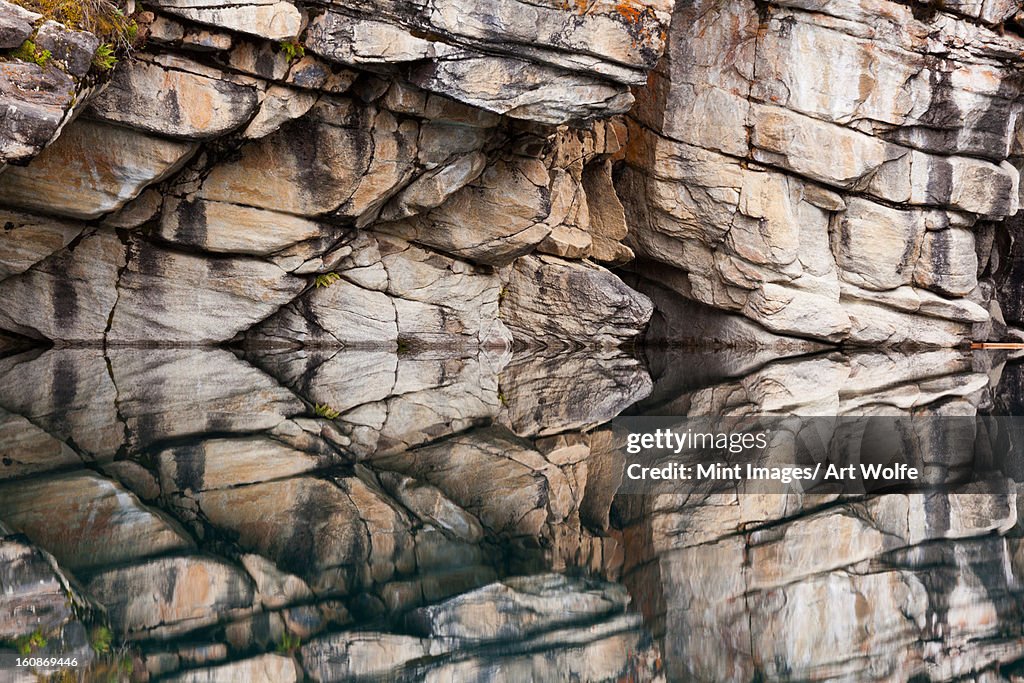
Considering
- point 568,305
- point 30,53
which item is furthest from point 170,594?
point 568,305

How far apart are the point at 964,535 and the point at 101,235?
1357 centimetres

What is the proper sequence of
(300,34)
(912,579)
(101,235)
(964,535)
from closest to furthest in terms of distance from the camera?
(912,579) → (964,535) → (300,34) → (101,235)

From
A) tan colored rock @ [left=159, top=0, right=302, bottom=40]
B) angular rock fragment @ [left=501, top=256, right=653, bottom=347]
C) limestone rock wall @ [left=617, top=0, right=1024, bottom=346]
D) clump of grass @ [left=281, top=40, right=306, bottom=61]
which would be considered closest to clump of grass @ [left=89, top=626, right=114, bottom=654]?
tan colored rock @ [left=159, top=0, right=302, bottom=40]

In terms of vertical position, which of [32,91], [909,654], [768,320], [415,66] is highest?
[415,66]

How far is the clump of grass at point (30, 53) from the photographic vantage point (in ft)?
36.2

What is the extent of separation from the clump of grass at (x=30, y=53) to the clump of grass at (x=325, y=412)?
4877mm

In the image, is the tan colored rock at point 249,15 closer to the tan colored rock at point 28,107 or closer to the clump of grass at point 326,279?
the tan colored rock at point 28,107

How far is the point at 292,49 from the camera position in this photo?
1387 cm

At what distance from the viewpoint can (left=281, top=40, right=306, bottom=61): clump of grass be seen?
13827mm

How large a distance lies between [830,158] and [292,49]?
425 inches

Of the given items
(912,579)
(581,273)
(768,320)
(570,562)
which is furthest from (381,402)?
(768,320)

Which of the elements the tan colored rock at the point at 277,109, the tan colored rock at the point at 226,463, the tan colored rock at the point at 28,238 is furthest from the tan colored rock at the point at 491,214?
the tan colored rock at the point at 226,463

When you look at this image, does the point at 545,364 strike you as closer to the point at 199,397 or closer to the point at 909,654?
the point at 199,397

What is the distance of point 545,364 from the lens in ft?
54.6
